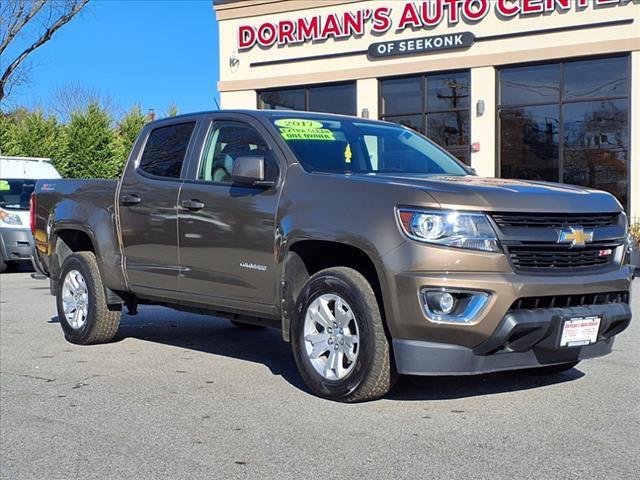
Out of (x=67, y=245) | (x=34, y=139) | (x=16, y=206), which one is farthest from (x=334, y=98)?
(x=67, y=245)

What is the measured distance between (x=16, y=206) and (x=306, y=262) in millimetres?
12810

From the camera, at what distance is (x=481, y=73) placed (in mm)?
18641

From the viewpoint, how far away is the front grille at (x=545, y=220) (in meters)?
4.76

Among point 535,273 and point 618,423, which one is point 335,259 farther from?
point 618,423

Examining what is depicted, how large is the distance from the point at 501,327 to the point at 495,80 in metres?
14.9

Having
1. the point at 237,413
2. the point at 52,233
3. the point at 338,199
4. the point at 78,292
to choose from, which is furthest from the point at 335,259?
the point at 52,233

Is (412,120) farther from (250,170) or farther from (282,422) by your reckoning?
(282,422)

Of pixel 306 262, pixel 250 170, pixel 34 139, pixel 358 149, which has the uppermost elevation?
pixel 34 139

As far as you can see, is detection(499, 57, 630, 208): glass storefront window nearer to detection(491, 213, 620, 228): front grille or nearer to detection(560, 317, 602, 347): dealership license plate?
detection(491, 213, 620, 228): front grille

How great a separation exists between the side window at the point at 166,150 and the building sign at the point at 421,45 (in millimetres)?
12995

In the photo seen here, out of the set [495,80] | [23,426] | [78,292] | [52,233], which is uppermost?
[495,80]

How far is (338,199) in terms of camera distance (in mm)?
5184

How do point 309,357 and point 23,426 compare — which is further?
point 309,357

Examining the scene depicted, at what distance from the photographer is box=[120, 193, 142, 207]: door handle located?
682 centimetres
